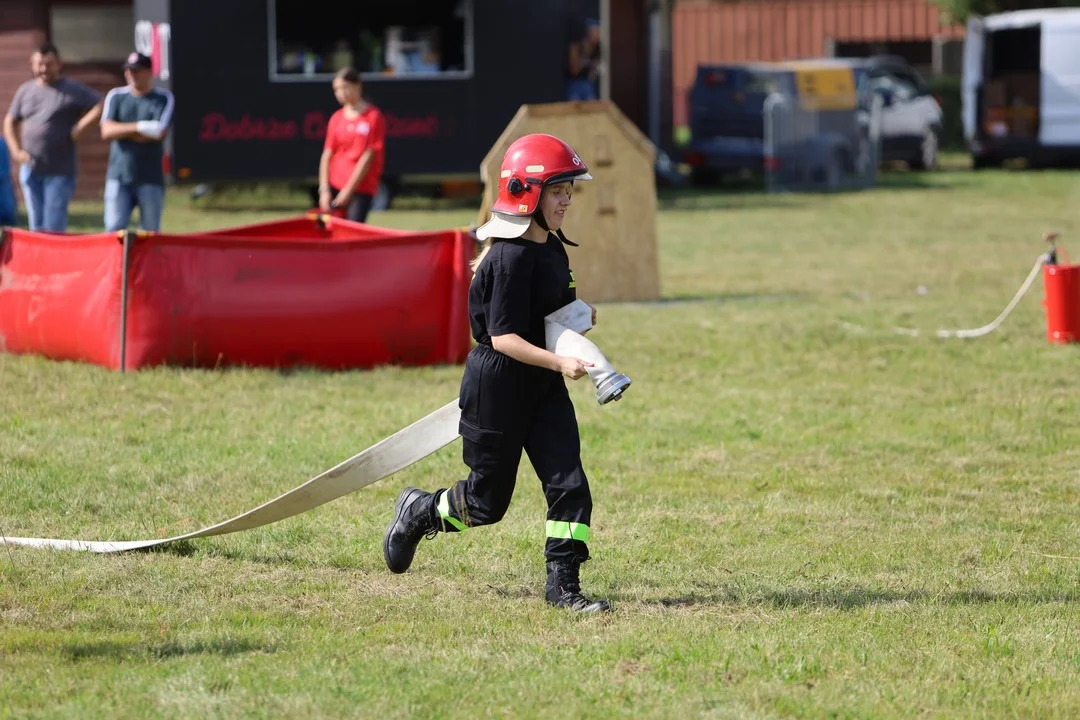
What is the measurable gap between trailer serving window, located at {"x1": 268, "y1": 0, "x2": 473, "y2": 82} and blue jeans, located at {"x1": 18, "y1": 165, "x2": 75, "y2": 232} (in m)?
8.73

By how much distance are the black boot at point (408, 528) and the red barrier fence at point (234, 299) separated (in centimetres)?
447

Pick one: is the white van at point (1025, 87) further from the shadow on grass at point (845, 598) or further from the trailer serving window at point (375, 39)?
the shadow on grass at point (845, 598)

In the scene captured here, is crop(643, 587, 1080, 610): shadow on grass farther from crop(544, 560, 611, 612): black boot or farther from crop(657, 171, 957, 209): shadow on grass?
crop(657, 171, 957, 209): shadow on grass

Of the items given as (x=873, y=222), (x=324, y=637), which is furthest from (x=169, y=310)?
(x=873, y=222)

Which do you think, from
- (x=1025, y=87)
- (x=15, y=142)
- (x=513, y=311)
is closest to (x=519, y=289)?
(x=513, y=311)

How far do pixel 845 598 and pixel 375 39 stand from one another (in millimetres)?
18407

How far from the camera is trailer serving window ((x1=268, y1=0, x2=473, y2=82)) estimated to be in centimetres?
2211

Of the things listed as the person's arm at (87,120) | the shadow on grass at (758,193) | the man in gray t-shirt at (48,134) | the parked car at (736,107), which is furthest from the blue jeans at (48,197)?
the parked car at (736,107)

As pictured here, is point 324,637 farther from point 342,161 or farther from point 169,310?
point 342,161

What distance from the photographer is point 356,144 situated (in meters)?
12.4

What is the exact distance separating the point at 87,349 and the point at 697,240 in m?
10.6

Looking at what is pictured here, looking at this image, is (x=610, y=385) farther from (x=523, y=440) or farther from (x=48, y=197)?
(x=48, y=197)

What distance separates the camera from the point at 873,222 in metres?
21.5

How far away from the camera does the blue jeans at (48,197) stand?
1302cm
